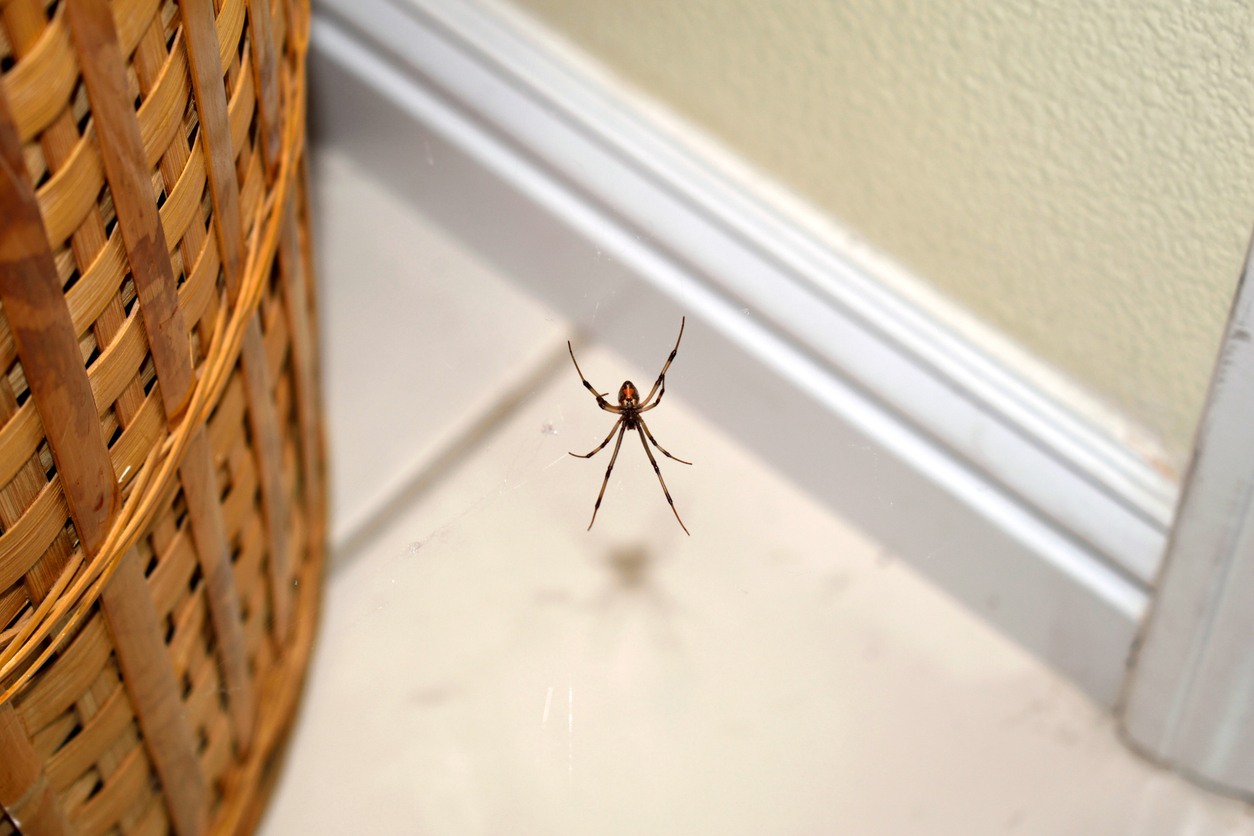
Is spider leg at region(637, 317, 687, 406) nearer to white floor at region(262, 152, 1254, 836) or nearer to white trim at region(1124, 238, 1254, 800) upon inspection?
white floor at region(262, 152, 1254, 836)

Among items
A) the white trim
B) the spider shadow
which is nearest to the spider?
the spider shadow

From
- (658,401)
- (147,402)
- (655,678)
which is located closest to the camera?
(147,402)

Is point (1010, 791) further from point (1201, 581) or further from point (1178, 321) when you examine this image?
point (1178, 321)

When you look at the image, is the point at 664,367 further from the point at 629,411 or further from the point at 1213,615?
the point at 1213,615

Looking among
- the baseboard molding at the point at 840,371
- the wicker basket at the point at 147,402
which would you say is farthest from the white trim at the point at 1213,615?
the wicker basket at the point at 147,402

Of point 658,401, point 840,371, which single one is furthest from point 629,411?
point 840,371
